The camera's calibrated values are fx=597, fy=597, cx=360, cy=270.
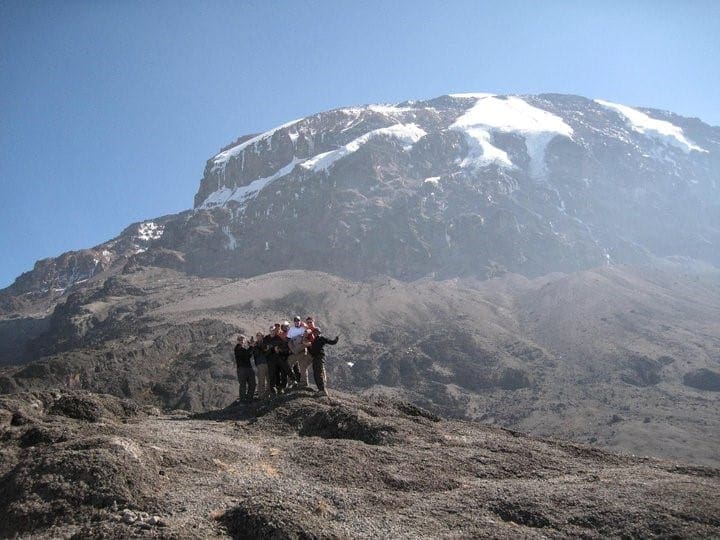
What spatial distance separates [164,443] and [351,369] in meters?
87.8

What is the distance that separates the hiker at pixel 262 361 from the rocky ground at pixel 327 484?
385 cm

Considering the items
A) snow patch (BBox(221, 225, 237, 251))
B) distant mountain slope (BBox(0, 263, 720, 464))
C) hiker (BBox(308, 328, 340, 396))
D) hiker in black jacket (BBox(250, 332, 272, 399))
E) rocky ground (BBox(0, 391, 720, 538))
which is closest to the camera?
rocky ground (BBox(0, 391, 720, 538))

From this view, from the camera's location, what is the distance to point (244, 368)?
19.1 m

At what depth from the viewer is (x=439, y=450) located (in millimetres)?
13305

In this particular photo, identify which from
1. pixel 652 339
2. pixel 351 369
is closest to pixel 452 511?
pixel 351 369

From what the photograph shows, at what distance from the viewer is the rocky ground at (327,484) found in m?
8.71

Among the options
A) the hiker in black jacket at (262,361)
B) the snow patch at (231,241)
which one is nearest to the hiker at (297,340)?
the hiker in black jacket at (262,361)

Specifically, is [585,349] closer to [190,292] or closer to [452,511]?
[190,292]

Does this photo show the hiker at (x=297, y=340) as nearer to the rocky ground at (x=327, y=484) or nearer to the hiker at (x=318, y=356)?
the hiker at (x=318, y=356)

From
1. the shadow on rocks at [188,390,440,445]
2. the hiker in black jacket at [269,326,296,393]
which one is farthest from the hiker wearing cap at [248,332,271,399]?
the shadow on rocks at [188,390,440,445]

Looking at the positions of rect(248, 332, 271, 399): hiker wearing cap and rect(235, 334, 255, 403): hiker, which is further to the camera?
rect(235, 334, 255, 403): hiker

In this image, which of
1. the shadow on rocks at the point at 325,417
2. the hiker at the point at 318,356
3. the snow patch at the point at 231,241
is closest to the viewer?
the shadow on rocks at the point at 325,417

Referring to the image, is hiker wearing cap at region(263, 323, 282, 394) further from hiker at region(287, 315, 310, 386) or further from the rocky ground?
the rocky ground

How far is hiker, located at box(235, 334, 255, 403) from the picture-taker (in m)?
19.0
